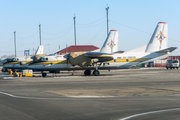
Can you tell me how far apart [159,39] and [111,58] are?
1057 centimetres

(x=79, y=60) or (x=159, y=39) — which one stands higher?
(x=159, y=39)

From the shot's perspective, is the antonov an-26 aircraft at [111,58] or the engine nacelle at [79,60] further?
the antonov an-26 aircraft at [111,58]

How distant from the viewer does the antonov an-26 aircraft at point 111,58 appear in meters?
39.0

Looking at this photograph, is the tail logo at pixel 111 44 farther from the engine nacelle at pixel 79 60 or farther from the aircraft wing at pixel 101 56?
the engine nacelle at pixel 79 60

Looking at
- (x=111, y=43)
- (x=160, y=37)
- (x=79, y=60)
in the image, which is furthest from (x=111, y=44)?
(x=79, y=60)

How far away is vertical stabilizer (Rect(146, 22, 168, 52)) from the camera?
43.0 meters

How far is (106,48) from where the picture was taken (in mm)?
48406

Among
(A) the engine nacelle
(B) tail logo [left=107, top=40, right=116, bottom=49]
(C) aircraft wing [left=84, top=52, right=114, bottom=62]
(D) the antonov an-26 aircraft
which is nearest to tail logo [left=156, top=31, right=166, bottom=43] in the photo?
(D) the antonov an-26 aircraft

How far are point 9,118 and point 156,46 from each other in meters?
37.1

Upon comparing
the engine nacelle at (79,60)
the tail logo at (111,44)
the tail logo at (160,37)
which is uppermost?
the tail logo at (160,37)

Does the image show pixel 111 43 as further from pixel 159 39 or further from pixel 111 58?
pixel 159 39

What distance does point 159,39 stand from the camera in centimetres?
4316

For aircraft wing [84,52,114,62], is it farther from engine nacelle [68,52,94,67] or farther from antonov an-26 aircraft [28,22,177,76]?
engine nacelle [68,52,94,67]

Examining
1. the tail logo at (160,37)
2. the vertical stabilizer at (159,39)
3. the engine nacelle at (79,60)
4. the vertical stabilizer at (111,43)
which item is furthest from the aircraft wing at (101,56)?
the tail logo at (160,37)
